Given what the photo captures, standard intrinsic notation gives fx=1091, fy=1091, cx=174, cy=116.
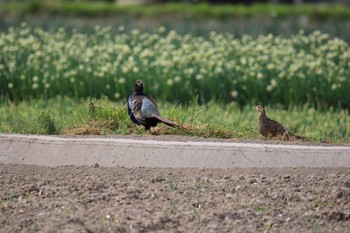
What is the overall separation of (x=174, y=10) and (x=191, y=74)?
13.8 meters

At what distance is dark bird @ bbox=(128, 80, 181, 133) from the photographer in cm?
830

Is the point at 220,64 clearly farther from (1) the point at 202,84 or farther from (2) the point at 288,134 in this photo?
(2) the point at 288,134

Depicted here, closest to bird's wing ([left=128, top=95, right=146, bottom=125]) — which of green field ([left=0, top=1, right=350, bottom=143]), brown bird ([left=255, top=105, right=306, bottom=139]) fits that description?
brown bird ([left=255, top=105, right=306, bottom=139])

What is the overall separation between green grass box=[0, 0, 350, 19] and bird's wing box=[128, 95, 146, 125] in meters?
16.1

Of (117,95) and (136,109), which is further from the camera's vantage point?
(117,95)

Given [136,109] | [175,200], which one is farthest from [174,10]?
[175,200]

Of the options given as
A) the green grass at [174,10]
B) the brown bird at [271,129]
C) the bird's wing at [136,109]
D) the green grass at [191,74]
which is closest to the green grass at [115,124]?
the brown bird at [271,129]

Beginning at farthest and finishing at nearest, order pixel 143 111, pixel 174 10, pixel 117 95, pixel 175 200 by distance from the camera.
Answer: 1. pixel 174 10
2. pixel 117 95
3. pixel 143 111
4. pixel 175 200

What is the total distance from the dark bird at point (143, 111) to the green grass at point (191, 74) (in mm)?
3829

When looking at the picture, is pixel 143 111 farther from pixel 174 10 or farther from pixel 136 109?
pixel 174 10

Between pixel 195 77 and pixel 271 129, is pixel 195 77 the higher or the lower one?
the lower one

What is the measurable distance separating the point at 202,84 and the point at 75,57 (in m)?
1.86

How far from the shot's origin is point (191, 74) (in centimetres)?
1264

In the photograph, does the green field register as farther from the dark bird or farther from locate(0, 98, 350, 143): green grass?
the dark bird
